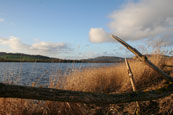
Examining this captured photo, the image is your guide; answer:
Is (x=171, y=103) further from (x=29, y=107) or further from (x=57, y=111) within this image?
(x=29, y=107)

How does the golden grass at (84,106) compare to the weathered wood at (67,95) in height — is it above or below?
below

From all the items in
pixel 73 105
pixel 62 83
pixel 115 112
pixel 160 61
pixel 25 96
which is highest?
pixel 160 61

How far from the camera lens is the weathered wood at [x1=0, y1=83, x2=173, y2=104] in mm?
1604

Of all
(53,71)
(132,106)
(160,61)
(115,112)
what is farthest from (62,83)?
(160,61)

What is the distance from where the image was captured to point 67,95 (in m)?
1.81

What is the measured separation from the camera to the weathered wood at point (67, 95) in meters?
1.60

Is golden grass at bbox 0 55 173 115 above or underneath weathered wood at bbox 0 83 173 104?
underneath

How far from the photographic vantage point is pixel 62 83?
408 centimetres

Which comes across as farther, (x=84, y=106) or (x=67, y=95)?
(x=84, y=106)

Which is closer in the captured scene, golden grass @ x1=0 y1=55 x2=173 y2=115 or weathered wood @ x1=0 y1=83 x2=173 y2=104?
weathered wood @ x1=0 y1=83 x2=173 y2=104

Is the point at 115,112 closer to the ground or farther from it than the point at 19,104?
closer to the ground

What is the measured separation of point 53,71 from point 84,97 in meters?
3.05

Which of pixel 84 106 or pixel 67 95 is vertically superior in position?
pixel 67 95

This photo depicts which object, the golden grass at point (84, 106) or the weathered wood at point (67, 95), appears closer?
the weathered wood at point (67, 95)
